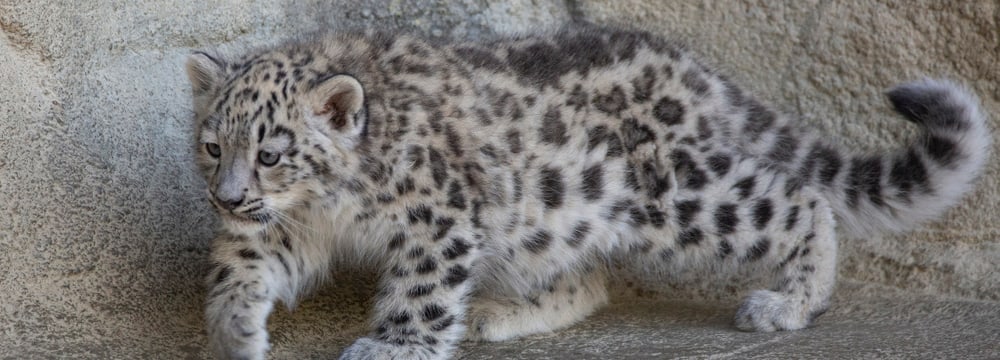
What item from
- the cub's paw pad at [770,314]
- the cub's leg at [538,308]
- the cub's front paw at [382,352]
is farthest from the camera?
the cub's leg at [538,308]

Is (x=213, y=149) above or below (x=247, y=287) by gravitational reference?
above

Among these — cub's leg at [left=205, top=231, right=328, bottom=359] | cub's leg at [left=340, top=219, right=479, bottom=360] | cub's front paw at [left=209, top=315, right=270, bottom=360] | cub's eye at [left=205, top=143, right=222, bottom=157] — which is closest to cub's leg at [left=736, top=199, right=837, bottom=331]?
cub's leg at [left=340, top=219, right=479, bottom=360]

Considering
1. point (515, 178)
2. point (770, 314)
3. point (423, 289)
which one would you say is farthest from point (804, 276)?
point (423, 289)

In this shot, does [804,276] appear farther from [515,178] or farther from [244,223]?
[244,223]

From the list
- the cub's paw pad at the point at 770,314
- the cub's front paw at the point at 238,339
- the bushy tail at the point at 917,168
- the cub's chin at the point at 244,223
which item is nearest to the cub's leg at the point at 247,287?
the cub's front paw at the point at 238,339

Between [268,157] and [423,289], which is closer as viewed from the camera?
[268,157]

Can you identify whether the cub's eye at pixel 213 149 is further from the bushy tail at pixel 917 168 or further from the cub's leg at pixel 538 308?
the bushy tail at pixel 917 168

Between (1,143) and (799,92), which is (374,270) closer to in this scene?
(1,143)

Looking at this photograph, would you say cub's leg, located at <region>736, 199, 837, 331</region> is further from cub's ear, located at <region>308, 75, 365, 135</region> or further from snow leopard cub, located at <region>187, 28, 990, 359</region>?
cub's ear, located at <region>308, 75, 365, 135</region>

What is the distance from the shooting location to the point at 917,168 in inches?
173

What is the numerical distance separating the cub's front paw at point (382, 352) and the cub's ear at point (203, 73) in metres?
0.88

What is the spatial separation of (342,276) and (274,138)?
1046mm

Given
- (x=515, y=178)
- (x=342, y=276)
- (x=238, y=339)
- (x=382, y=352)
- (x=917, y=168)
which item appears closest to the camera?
(x=238, y=339)

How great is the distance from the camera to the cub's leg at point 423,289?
3928mm
